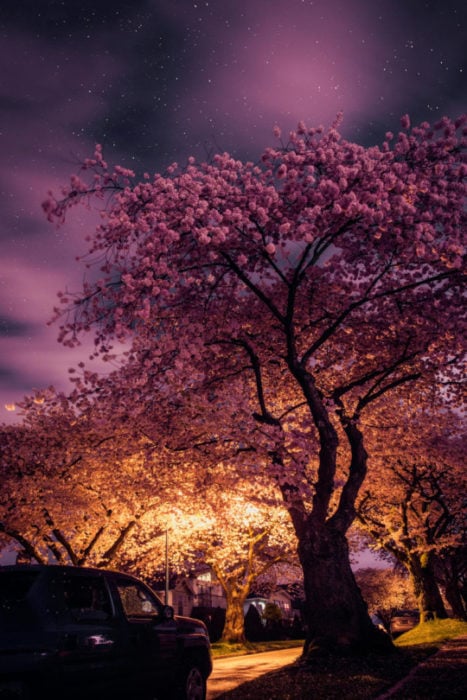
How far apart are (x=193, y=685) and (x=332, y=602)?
5.51 m

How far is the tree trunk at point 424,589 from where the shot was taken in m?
31.1

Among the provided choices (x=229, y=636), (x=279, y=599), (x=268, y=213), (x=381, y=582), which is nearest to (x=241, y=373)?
(x=268, y=213)

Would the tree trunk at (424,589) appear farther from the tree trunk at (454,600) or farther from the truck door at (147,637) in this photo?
the truck door at (147,637)

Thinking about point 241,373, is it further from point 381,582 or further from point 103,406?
point 381,582

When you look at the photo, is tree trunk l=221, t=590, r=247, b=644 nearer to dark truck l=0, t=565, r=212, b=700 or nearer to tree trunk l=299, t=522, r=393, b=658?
tree trunk l=299, t=522, r=393, b=658

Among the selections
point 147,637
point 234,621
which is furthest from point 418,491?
point 147,637

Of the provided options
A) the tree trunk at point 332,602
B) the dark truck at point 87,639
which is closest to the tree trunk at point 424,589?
the tree trunk at point 332,602

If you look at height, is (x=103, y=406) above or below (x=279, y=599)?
above

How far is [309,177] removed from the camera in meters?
13.4

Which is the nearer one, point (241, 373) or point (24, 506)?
point (241, 373)

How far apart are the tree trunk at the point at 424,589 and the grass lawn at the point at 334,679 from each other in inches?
727

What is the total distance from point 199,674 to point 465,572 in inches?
1957

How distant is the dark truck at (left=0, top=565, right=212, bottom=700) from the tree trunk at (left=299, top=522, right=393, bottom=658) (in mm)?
5249

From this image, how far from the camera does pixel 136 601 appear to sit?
7.93m
